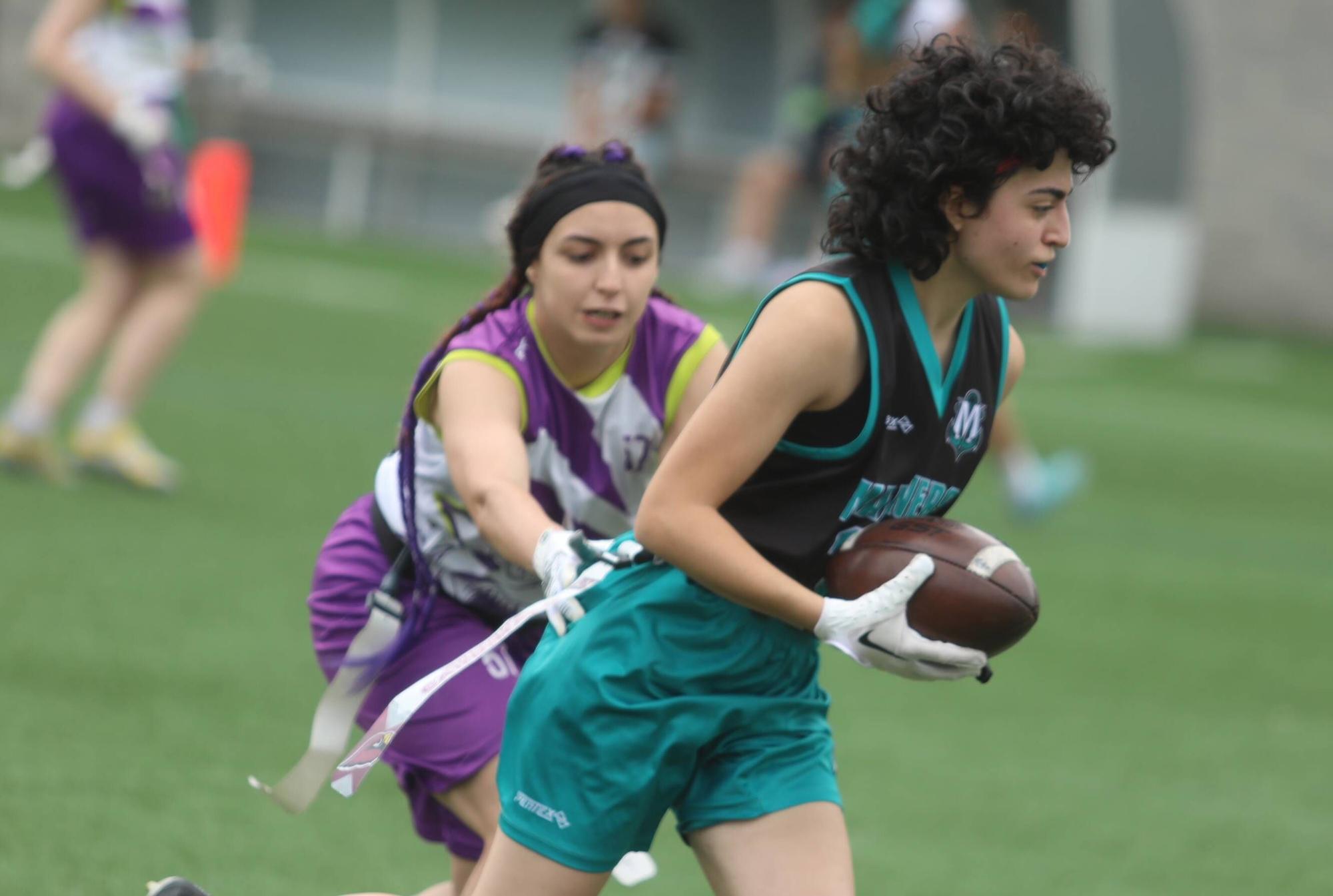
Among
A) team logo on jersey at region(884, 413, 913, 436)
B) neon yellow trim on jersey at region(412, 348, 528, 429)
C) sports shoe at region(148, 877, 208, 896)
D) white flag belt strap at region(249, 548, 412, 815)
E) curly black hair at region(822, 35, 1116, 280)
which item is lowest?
sports shoe at region(148, 877, 208, 896)

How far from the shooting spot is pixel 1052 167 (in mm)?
2980

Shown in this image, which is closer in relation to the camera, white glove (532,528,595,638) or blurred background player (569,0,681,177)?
white glove (532,528,595,638)

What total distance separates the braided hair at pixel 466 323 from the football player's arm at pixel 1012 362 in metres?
0.80

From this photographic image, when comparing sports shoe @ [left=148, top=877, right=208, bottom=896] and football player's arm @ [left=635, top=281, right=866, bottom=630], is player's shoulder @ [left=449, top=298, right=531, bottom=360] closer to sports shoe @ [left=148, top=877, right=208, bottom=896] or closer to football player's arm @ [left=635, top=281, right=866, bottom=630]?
football player's arm @ [left=635, top=281, right=866, bottom=630]

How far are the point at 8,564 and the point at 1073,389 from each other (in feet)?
29.7

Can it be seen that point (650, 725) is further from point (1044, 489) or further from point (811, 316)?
point (1044, 489)

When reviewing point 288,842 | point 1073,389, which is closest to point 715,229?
point 1073,389

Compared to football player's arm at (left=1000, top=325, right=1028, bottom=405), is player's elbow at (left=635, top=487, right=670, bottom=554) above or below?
below

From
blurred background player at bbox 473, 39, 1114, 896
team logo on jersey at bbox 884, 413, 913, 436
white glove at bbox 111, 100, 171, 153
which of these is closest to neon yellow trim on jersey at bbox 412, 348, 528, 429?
blurred background player at bbox 473, 39, 1114, 896

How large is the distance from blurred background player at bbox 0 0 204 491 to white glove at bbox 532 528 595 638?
4570 millimetres

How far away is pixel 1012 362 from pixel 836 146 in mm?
463

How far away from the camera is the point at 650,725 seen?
115 inches

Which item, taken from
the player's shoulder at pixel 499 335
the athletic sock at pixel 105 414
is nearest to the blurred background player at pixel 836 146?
the player's shoulder at pixel 499 335

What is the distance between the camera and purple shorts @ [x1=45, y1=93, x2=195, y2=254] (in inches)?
288
